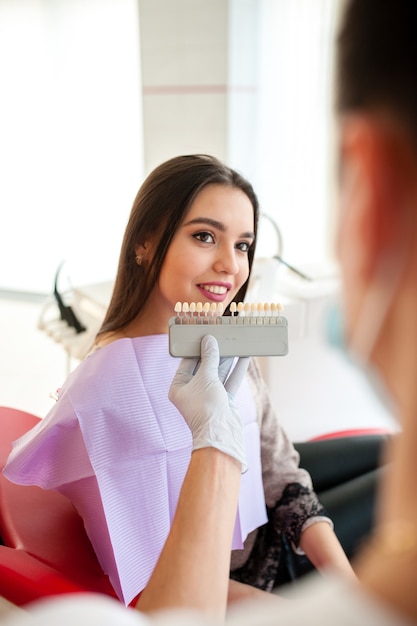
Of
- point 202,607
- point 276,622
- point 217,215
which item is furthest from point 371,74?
point 217,215

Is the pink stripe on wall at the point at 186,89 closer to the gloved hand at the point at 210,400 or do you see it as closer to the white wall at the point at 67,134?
the white wall at the point at 67,134

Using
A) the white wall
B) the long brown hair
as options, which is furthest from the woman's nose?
the white wall

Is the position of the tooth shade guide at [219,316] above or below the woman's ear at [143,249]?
below

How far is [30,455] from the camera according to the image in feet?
3.52

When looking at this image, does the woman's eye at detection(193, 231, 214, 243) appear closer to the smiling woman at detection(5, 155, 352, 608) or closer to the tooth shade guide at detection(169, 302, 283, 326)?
the smiling woman at detection(5, 155, 352, 608)

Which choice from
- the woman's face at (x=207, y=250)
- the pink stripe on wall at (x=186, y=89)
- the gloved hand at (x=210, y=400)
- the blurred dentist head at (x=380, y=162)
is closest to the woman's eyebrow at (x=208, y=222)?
the woman's face at (x=207, y=250)

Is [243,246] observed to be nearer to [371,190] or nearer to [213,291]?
[213,291]

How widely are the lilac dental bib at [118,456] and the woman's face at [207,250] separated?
149 mm

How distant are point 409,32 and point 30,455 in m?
0.98

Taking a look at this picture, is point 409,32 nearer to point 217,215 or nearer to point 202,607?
point 202,607

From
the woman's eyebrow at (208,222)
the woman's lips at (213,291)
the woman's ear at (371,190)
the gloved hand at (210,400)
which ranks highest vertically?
the woman's ear at (371,190)

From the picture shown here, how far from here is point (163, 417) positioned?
1120mm

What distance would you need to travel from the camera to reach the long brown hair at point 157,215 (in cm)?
116

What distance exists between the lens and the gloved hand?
85 centimetres
